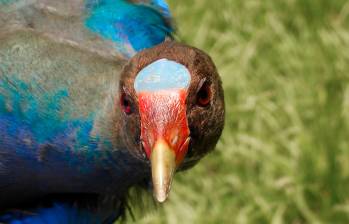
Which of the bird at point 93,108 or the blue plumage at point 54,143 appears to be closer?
the bird at point 93,108

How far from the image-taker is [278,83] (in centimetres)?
426

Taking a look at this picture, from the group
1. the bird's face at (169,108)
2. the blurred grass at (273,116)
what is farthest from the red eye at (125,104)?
the blurred grass at (273,116)

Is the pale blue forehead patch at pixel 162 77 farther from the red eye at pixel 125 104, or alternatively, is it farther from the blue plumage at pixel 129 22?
the blue plumage at pixel 129 22

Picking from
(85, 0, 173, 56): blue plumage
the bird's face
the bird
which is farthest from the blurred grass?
the bird's face

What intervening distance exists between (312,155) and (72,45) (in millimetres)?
1383

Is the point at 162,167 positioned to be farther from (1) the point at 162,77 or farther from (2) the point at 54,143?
(2) the point at 54,143

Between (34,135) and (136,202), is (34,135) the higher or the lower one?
the higher one

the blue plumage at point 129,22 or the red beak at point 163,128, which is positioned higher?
the red beak at point 163,128

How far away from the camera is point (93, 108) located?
2.51m

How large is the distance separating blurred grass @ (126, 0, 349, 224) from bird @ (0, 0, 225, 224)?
1.52ft

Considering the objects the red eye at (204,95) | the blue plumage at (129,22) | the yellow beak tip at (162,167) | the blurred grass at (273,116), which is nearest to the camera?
the yellow beak tip at (162,167)

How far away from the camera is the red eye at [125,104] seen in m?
2.34

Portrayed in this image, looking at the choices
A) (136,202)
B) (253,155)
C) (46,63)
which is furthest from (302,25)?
(46,63)

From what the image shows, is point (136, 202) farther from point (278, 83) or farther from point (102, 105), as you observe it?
point (278, 83)
